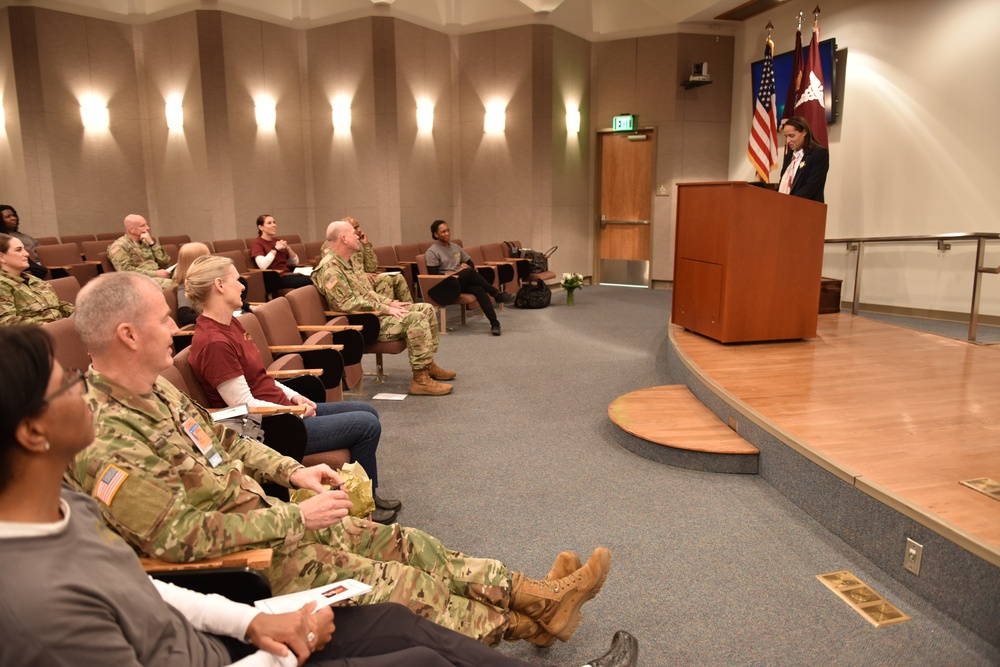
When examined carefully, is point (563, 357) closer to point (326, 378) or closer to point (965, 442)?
point (326, 378)

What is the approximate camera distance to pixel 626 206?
36.6ft

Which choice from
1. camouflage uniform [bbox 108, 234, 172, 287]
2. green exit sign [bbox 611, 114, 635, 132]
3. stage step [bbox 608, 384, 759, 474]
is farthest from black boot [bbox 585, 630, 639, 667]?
green exit sign [bbox 611, 114, 635, 132]

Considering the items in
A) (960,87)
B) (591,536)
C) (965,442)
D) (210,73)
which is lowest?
(591,536)

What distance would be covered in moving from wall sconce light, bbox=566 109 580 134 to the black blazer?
5.71m

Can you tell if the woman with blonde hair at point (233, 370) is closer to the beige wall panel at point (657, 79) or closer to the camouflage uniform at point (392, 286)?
the camouflage uniform at point (392, 286)

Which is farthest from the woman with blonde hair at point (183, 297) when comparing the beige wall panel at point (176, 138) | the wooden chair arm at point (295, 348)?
the beige wall panel at point (176, 138)

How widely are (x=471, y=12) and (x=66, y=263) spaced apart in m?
6.51

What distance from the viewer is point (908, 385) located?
3996 mm

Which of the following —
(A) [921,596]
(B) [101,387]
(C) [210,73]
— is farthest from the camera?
(C) [210,73]

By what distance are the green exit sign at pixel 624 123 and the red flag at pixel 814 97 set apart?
3357mm

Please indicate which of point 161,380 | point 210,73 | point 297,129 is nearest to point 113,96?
point 210,73

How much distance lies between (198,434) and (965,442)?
3.16 m

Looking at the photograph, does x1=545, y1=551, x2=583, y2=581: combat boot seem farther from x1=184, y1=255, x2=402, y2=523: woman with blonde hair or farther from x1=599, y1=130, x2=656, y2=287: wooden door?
x1=599, y1=130, x2=656, y2=287: wooden door

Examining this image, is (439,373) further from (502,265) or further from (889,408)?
(502,265)
